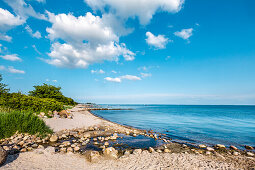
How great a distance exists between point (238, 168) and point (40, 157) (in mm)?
9087

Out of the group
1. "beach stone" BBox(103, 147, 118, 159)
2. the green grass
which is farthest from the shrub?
"beach stone" BBox(103, 147, 118, 159)

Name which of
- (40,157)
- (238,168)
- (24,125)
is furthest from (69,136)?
(238,168)

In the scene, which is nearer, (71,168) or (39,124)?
(71,168)

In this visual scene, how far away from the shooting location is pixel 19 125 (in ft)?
28.1

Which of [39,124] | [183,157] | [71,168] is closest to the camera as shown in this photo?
[71,168]

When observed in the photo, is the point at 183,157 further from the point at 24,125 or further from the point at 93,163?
the point at 24,125

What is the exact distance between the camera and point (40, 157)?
5480mm

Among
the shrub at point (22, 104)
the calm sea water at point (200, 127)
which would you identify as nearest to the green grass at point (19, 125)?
the shrub at point (22, 104)

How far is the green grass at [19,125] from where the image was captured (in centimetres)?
806

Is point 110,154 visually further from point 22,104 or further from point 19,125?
point 22,104

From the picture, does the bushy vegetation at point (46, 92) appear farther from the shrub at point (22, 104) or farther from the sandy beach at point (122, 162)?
the sandy beach at point (122, 162)

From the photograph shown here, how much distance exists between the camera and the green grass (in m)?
8.06

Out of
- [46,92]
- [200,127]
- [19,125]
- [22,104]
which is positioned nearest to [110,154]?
[19,125]

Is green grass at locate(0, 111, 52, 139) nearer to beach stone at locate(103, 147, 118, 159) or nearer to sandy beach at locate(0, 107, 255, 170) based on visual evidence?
sandy beach at locate(0, 107, 255, 170)
